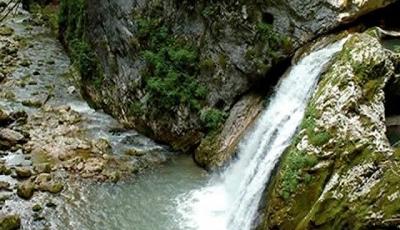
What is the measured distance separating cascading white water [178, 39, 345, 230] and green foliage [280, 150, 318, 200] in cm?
141

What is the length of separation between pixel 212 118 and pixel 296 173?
481 cm

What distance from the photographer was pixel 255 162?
39.3ft

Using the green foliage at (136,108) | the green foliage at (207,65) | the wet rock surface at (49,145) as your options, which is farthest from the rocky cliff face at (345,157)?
the green foliage at (136,108)

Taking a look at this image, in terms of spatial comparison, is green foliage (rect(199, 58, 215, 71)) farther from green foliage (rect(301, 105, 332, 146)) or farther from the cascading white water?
green foliage (rect(301, 105, 332, 146))

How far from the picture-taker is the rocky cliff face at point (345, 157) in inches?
Result: 318

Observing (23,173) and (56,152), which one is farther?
(56,152)

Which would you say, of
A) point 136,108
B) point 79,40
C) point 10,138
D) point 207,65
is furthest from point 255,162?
point 79,40

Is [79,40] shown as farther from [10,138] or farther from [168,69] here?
[168,69]

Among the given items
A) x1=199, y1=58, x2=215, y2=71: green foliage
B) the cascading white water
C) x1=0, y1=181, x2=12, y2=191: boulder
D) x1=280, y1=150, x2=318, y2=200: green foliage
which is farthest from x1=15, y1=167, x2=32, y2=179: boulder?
x1=280, y1=150, x2=318, y2=200: green foliage

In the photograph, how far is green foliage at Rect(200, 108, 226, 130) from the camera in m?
13.9

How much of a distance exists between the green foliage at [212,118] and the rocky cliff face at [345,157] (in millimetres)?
3622

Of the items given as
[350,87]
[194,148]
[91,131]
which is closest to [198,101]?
[194,148]

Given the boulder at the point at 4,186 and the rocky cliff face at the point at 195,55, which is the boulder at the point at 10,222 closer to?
the boulder at the point at 4,186

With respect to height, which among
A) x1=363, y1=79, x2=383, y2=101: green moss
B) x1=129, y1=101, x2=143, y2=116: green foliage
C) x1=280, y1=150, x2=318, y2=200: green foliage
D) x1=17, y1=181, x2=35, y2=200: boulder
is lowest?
x1=17, y1=181, x2=35, y2=200: boulder
